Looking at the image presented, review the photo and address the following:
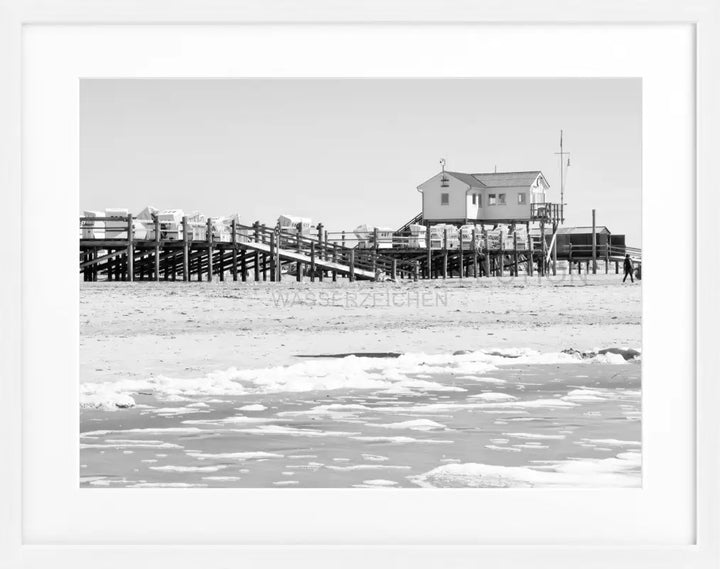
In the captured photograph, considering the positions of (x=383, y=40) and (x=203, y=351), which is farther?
(x=203, y=351)

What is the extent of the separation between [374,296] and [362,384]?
4.03 m

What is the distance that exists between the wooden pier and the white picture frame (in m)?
5.14

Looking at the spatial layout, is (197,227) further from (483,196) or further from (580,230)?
(580,230)

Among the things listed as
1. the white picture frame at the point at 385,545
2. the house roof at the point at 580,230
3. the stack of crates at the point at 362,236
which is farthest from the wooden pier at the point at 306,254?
the white picture frame at the point at 385,545

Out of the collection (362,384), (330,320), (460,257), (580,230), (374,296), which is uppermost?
(580,230)

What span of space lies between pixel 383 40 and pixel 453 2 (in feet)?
1.37

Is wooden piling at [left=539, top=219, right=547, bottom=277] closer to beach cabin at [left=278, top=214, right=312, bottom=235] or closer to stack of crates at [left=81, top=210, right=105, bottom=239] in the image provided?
beach cabin at [left=278, top=214, right=312, bottom=235]

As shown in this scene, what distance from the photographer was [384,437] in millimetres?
6656

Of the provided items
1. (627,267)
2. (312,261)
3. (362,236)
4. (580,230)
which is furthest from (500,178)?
(312,261)

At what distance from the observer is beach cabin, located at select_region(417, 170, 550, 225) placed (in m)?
9.18

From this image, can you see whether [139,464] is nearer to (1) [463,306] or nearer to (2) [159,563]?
(2) [159,563]

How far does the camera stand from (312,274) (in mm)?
13922

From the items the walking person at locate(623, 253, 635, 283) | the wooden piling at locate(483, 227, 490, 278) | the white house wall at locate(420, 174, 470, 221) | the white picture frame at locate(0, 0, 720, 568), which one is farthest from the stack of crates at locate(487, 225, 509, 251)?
the white picture frame at locate(0, 0, 720, 568)

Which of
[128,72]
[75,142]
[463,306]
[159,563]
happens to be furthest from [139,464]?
[463,306]
